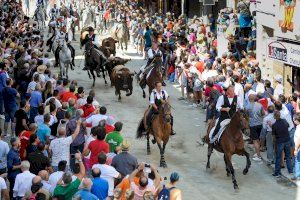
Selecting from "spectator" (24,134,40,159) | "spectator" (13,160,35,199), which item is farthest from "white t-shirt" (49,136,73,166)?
"spectator" (13,160,35,199)

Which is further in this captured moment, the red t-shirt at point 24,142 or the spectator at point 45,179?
the red t-shirt at point 24,142

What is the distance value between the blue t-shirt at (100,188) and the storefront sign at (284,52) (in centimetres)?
1168

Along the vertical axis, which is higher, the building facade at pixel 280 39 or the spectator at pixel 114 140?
the building facade at pixel 280 39

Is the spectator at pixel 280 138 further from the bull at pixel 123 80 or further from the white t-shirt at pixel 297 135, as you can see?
the bull at pixel 123 80

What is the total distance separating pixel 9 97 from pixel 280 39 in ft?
31.8

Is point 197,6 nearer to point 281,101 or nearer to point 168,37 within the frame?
point 168,37

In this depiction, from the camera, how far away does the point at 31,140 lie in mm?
15328

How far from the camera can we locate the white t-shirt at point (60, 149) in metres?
15.4

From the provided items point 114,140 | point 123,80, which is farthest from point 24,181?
point 123,80

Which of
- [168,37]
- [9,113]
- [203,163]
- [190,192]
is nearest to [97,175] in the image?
[190,192]

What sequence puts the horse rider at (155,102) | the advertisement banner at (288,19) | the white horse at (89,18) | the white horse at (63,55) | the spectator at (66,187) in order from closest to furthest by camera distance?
1. the spectator at (66,187)
2. the horse rider at (155,102)
3. the advertisement banner at (288,19)
4. the white horse at (63,55)
5. the white horse at (89,18)

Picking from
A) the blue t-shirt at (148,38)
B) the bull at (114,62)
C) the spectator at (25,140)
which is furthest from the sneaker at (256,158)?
the blue t-shirt at (148,38)

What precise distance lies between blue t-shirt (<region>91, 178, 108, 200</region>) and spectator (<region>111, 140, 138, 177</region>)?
1.52m

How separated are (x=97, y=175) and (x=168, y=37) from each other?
22.7 meters
